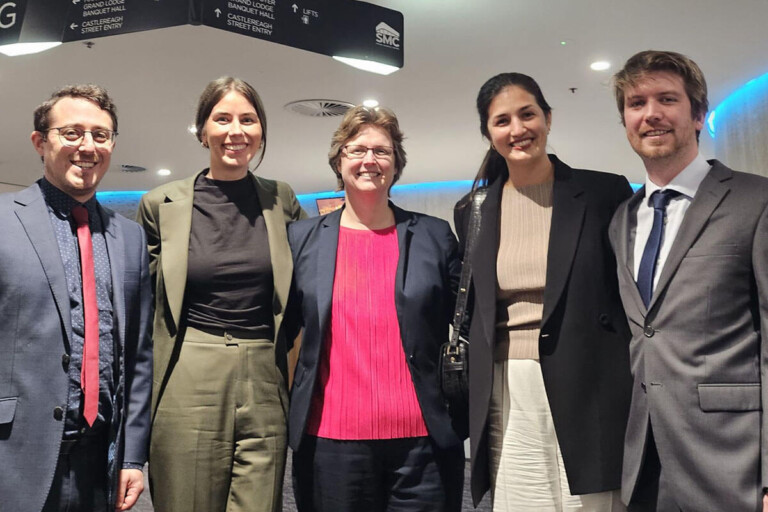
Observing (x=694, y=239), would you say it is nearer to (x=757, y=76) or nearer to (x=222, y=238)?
(x=222, y=238)

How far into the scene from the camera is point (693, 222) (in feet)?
6.28

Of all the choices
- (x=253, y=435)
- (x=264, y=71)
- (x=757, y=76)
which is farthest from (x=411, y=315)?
(x=757, y=76)

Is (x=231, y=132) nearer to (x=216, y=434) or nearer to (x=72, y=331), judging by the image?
(x=72, y=331)

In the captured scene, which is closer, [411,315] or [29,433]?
[29,433]

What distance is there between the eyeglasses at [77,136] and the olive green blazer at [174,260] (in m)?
0.37

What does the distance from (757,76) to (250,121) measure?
277 inches

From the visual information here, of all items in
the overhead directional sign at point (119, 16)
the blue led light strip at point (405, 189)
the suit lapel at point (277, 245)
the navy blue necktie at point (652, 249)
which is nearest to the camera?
the navy blue necktie at point (652, 249)

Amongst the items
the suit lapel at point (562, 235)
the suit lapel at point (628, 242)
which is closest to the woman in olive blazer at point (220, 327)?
the suit lapel at point (562, 235)

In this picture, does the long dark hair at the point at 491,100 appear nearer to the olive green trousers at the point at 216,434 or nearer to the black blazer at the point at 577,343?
the black blazer at the point at 577,343

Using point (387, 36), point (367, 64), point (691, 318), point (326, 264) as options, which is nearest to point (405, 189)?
point (387, 36)

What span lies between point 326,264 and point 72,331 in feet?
2.86

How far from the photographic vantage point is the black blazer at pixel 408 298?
233 centimetres

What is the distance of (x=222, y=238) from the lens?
2473mm

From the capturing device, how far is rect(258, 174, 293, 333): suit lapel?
7.95ft
